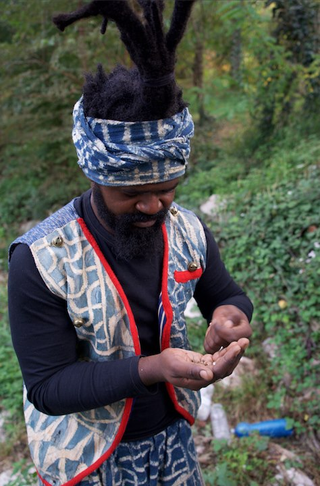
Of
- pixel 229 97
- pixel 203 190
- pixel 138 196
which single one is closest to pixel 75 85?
pixel 203 190

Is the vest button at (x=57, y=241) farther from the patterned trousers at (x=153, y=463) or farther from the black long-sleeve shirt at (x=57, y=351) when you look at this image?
the patterned trousers at (x=153, y=463)

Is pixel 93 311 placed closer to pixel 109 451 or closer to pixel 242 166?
pixel 109 451

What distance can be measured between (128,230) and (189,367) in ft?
1.61

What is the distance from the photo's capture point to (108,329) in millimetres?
1406

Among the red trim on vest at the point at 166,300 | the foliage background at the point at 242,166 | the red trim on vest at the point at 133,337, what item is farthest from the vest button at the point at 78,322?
the foliage background at the point at 242,166

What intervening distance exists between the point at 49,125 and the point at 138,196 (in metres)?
5.47

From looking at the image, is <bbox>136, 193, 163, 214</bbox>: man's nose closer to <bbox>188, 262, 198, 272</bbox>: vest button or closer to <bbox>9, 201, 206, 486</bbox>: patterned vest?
<bbox>9, 201, 206, 486</bbox>: patterned vest

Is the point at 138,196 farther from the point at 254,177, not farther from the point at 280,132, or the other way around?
the point at 280,132

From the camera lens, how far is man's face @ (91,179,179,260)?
137 cm

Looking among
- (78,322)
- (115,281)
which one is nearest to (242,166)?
(115,281)

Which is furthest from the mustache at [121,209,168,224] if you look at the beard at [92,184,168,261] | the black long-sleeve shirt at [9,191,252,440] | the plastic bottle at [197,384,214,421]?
the plastic bottle at [197,384,214,421]

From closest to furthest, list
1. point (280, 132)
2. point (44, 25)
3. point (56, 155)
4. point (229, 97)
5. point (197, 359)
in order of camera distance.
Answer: point (197, 359) < point (44, 25) < point (280, 132) < point (56, 155) < point (229, 97)

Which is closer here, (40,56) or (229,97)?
(40,56)

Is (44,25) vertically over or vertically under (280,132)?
over
